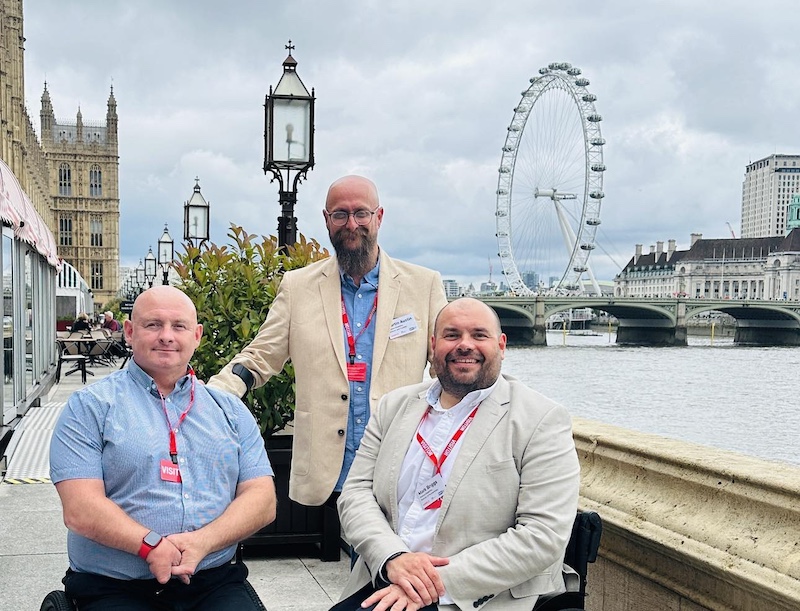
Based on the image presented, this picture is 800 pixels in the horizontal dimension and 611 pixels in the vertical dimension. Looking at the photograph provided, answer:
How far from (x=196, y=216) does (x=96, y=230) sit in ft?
239

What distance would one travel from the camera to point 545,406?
7.79 ft

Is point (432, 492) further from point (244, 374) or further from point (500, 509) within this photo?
point (244, 374)

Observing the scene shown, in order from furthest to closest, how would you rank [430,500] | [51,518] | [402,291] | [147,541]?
[51,518] < [402,291] < [430,500] < [147,541]

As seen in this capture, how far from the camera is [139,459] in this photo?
226cm

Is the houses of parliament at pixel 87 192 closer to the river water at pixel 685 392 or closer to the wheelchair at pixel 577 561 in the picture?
the river water at pixel 685 392

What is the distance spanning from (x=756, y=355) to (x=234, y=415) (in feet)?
174

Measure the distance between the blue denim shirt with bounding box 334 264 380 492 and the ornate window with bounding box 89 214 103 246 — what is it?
8372 cm

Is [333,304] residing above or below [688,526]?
above

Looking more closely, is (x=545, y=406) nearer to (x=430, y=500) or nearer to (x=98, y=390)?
(x=430, y=500)

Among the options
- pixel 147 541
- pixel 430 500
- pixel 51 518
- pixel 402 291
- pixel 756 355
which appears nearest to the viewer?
pixel 147 541

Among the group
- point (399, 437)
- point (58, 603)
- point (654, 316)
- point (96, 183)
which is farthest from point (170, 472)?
point (96, 183)

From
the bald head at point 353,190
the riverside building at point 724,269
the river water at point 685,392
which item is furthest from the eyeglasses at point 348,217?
the riverside building at point 724,269

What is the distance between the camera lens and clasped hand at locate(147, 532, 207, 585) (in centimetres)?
217

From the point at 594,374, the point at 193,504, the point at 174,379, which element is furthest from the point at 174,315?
the point at 594,374
